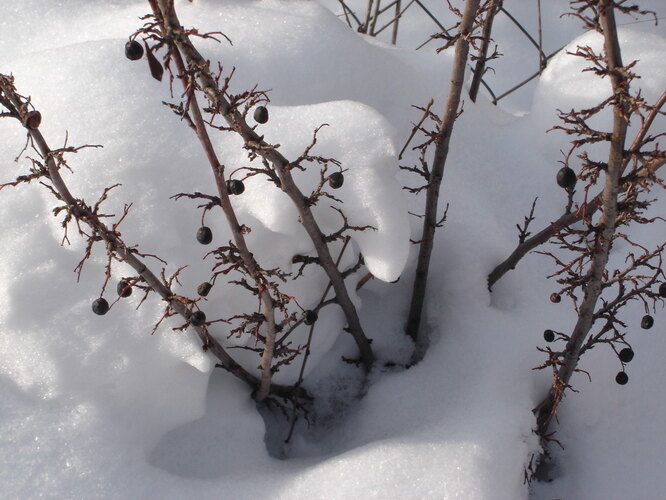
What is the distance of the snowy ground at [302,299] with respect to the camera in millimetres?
1071

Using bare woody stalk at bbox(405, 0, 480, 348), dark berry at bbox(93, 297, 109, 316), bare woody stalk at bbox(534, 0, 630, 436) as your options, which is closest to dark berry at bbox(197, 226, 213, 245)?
dark berry at bbox(93, 297, 109, 316)

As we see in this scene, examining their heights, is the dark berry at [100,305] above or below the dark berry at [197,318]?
above

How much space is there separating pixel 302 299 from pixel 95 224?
0.51m

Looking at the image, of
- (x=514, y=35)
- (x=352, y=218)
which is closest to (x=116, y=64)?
(x=352, y=218)

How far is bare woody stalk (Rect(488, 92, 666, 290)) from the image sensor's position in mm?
750

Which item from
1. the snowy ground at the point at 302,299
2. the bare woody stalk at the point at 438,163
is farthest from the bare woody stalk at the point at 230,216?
the bare woody stalk at the point at 438,163

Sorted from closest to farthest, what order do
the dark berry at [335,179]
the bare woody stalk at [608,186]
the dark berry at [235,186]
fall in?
the bare woody stalk at [608,186] < the dark berry at [235,186] < the dark berry at [335,179]

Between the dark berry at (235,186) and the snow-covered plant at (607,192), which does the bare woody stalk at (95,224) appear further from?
the snow-covered plant at (607,192)

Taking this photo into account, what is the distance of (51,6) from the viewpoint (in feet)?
5.08

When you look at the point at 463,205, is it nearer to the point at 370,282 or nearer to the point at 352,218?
the point at 370,282

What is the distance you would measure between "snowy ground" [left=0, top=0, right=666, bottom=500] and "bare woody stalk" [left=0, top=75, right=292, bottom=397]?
0.05 metres

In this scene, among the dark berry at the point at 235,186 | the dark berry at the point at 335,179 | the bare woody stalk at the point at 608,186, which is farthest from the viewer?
the dark berry at the point at 335,179

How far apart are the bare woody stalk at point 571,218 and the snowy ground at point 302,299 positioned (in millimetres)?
60

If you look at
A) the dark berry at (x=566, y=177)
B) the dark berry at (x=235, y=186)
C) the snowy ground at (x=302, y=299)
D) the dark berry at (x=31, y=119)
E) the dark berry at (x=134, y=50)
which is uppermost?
the dark berry at (x=134, y=50)
